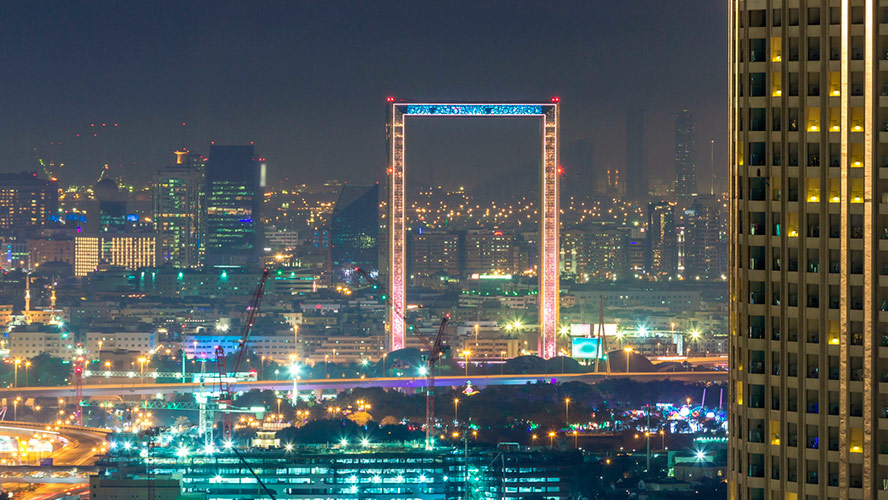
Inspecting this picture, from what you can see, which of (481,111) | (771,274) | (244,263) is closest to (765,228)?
(771,274)

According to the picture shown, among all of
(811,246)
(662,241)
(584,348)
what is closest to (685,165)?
(662,241)

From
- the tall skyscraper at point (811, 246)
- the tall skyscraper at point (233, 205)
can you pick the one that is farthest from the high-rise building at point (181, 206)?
the tall skyscraper at point (811, 246)

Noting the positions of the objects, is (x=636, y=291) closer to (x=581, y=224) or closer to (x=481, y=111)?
(x=581, y=224)

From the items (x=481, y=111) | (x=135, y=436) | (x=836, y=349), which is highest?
(x=481, y=111)

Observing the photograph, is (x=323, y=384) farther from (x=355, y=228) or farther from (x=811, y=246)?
(x=811, y=246)

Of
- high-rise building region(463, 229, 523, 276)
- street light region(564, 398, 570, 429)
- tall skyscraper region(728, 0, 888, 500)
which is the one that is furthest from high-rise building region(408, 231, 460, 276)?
tall skyscraper region(728, 0, 888, 500)

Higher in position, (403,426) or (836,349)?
(836,349)
